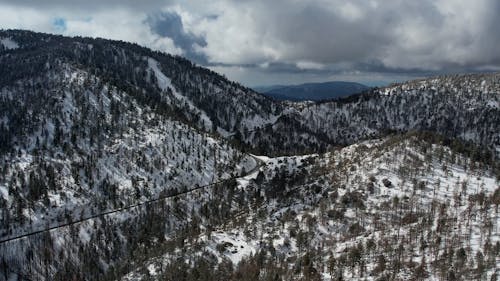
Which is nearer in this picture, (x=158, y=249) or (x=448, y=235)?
(x=448, y=235)

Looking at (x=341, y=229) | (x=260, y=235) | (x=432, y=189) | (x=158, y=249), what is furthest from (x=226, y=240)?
(x=432, y=189)

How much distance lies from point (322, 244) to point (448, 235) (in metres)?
47.4

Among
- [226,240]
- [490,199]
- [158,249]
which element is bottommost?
[158,249]

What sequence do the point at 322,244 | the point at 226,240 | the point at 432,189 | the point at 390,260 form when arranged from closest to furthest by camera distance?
1. the point at 390,260
2. the point at 322,244
3. the point at 226,240
4. the point at 432,189

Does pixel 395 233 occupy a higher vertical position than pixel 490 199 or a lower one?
lower

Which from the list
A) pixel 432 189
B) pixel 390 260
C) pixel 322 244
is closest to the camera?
pixel 390 260

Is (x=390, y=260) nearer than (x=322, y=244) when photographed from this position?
Yes

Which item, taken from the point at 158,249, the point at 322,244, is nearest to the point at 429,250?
the point at 322,244

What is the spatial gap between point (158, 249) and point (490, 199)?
152 m

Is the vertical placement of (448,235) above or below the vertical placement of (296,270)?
above

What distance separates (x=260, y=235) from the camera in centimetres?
17775

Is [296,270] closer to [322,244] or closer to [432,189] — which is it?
A: [322,244]

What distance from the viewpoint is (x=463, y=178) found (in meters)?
198

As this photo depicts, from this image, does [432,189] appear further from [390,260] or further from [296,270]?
[296,270]
